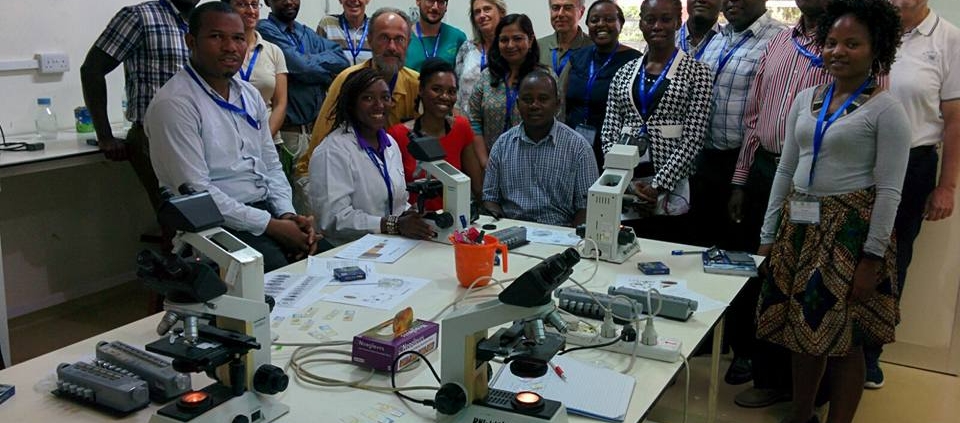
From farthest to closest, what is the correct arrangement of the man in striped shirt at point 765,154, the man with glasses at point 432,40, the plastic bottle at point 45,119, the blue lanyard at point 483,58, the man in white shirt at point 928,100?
the man with glasses at point 432,40
the blue lanyard at point 483,58
the plastic bottle at point 45,119
the man in striped shirt at point 765,154
the man in white shirt at point 928,100

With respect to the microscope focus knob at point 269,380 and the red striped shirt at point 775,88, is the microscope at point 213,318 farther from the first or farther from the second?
the red striped shirt at point 775,88

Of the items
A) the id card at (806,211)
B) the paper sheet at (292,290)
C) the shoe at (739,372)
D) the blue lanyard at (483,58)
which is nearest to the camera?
the paper sheet at (292,290)

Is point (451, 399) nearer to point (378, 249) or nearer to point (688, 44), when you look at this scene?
point (378, 249)

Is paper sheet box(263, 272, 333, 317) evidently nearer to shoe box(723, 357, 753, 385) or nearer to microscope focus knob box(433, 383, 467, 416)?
microscope focus knob box(433, 383, 467, 416)

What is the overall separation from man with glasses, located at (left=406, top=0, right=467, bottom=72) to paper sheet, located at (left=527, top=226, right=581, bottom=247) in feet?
5.79

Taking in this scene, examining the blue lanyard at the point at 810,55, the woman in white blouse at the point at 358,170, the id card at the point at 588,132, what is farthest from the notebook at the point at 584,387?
the id card at the point at 588,132

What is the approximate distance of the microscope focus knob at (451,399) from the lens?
4.47ft

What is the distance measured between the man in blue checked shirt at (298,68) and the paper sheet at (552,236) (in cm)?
172

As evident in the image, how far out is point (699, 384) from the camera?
10.1 ft

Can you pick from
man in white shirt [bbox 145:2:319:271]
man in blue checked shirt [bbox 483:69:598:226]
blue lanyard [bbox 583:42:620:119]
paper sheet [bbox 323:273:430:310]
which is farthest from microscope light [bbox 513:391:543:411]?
blue lanyard [bbox 583:42:620:119]

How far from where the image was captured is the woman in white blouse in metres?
2.84

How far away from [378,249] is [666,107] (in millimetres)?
1348

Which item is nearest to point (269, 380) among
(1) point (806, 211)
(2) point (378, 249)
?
(2) point (378, 249)

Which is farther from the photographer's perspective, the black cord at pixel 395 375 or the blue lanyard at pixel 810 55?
the blue lanyard at pixel 810 55
